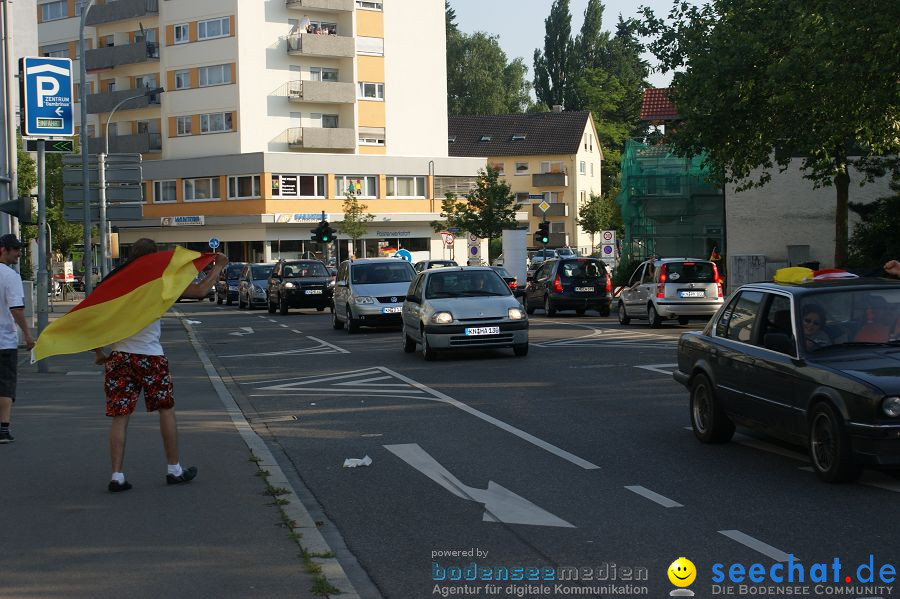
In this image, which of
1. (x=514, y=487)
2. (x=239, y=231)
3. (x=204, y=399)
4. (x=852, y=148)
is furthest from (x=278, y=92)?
(x=514, y=487)

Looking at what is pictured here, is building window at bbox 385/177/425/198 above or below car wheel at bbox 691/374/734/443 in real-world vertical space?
above

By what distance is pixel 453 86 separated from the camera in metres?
116

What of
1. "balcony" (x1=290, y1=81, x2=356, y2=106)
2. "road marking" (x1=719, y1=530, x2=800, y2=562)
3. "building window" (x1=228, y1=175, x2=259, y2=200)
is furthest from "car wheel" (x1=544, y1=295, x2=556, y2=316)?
"balcony" (x1=290, y1=81, x2=356, y2=106)

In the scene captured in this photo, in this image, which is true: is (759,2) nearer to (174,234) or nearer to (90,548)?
(90,548)

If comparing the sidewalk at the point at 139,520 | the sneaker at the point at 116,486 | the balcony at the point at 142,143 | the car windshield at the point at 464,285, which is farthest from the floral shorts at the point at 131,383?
the balcony at the point at 142,143

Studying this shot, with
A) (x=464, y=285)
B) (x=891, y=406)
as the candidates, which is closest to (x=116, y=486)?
(x=891, y=406)

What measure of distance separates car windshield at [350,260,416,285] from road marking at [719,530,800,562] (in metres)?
22.6

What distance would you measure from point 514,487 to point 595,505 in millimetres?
884

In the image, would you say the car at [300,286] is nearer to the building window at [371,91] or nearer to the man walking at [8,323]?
the man walking at [8,323]

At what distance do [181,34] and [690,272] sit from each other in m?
57.5

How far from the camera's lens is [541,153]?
106 meters

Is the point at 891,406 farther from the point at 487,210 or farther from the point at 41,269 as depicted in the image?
the point at 487,210

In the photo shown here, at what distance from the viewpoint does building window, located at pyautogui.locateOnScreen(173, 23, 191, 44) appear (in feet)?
259

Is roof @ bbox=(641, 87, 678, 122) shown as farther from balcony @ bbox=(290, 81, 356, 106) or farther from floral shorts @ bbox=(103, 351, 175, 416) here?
floral shorts @ bbox=(103, 351, 175, 416)
